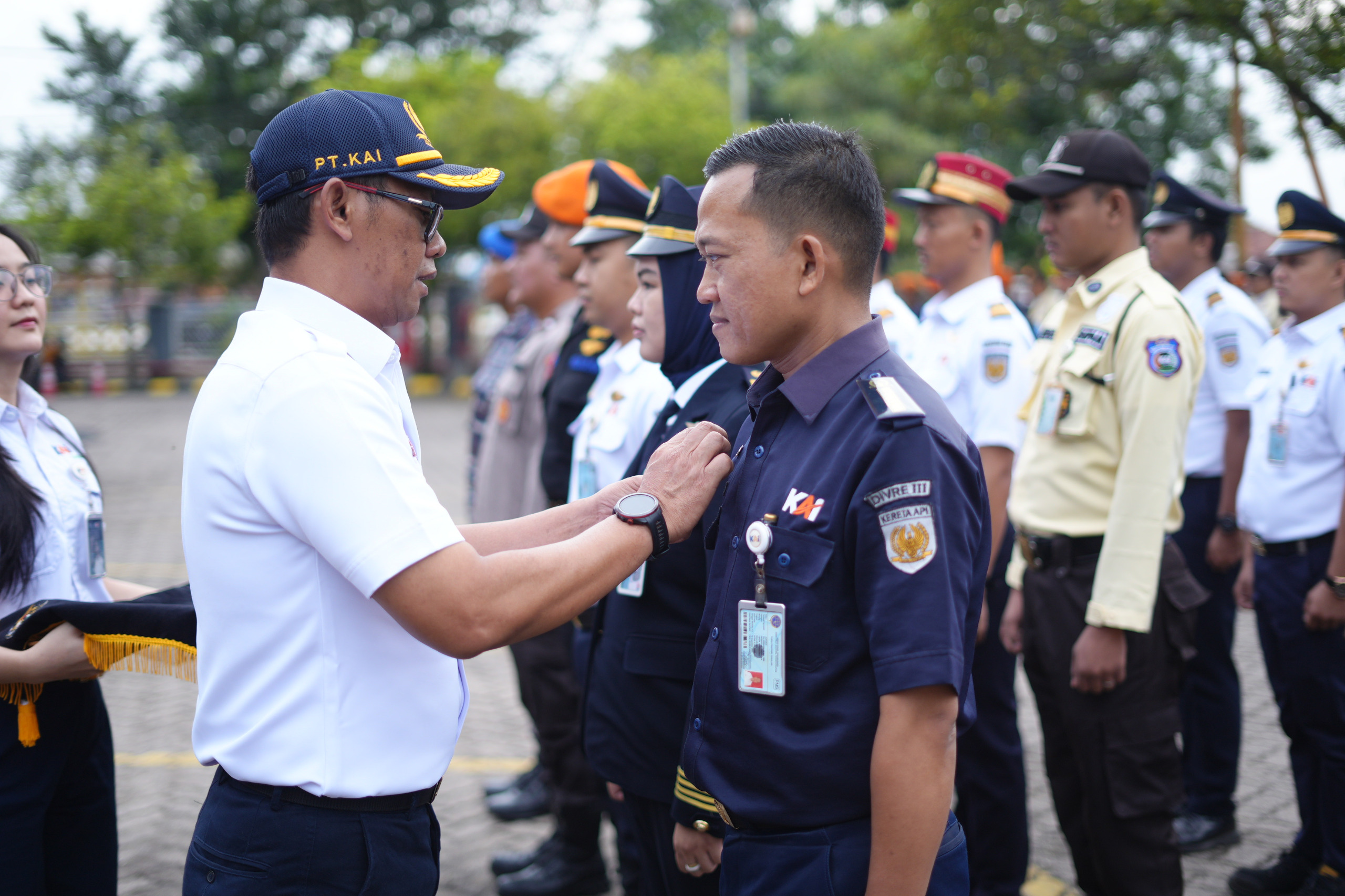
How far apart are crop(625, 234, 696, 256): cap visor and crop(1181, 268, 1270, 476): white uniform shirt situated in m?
2.92

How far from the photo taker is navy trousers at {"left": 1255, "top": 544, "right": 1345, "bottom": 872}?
3.56m

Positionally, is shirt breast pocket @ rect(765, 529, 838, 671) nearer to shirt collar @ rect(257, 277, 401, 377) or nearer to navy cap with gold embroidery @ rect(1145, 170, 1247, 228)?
shirt collar @ rect(257, 277, 401, 377)

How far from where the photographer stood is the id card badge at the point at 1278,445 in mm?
3855

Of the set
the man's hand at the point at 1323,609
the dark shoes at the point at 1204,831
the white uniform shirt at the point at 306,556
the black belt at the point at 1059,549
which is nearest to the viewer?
the white uniform shirt at the point at 306,556

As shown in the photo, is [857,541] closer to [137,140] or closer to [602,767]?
[602,767]

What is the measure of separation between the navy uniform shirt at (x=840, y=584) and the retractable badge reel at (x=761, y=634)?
2 cm

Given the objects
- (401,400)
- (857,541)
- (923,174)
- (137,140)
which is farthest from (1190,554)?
(137,140)

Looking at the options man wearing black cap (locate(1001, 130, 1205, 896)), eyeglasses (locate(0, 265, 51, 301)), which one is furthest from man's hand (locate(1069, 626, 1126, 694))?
eyeglasses (locate(0, 265, 51, 301))

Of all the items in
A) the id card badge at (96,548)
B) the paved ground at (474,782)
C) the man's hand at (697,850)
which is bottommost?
the paved ground at (474,782)

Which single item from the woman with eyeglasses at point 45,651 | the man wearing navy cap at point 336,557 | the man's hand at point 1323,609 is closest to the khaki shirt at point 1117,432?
the man's hand at point 1323,609

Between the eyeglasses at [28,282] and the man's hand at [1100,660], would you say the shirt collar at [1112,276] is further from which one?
the eyeglasses at [28,282]

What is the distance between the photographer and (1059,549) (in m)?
3.27

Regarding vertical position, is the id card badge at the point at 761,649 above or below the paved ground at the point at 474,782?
above

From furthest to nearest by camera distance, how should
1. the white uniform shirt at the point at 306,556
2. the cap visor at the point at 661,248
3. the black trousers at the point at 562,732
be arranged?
the black trousers at the point at 562,732 < the cap visor at the point at 661,248 < the white uniform shirt at the point at 306,556
